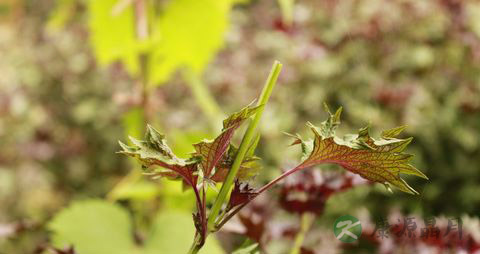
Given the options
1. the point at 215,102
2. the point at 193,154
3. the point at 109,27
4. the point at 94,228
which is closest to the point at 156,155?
the point at 193,154

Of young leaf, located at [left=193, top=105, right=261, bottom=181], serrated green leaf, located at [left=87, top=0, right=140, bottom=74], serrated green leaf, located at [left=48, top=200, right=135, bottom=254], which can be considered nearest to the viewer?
young leaf, located at [left=193, top=105, right=261, bottom=181]

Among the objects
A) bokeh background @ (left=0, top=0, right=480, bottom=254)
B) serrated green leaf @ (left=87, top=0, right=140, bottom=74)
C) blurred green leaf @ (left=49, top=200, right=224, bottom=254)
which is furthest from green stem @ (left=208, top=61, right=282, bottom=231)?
serrated green leaf @ (left=87, top=0, right=140, bottom=74)

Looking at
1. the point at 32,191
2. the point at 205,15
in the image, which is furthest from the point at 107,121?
the point at 205,15

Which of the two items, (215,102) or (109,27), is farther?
(215,102)

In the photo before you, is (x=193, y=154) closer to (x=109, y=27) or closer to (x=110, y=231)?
(x=110, y=231)

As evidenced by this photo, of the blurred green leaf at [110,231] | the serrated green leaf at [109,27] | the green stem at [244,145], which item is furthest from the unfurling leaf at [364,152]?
the serrated green leaf at [109,27]

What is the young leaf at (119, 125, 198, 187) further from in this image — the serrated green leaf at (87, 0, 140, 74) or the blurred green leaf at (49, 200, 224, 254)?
the serrated green leaf at (87, 0, 140, 74)
